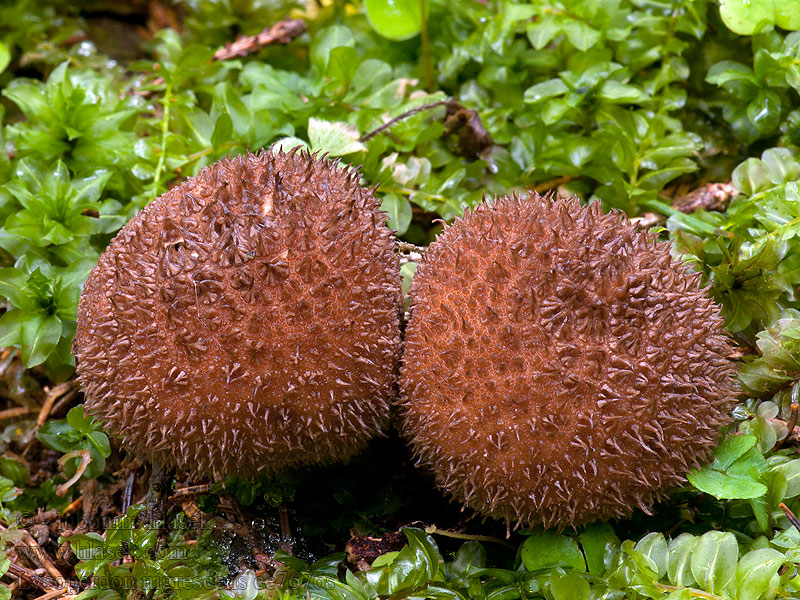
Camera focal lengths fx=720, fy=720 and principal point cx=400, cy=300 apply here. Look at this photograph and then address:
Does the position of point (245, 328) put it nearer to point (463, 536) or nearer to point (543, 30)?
point (463, 536)

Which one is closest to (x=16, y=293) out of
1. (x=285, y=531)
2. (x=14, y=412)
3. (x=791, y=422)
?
(x=14, y=412)

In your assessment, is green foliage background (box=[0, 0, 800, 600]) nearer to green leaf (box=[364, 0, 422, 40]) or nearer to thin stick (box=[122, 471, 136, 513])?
green leaf (box=[364, 0, 422, 40])

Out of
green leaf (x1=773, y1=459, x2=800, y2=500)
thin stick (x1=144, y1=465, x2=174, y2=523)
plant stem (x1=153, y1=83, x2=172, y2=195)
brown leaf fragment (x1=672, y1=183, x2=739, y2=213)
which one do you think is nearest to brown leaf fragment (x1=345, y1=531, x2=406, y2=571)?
thin stick (x1=144, y1=465, x2=174, y2=523)

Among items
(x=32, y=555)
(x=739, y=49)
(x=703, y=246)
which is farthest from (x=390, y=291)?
(x=739, y=49)

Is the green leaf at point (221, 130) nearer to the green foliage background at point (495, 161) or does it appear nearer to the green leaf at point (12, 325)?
the green foliage background at point (495, 161)

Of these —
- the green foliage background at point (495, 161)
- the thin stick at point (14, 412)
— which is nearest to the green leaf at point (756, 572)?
the green foliage background at point (495, 161)

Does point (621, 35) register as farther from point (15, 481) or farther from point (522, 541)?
point (15, 481)
